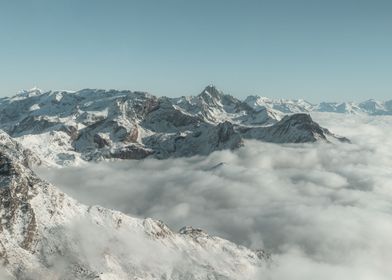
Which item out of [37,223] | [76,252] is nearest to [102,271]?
[76,252]

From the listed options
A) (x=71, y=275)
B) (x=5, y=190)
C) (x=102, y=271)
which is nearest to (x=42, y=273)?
(x=71, y=275)

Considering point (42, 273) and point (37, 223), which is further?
point (37, 223)

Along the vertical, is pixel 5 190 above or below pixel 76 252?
above

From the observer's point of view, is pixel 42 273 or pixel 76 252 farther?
pixel 76 252

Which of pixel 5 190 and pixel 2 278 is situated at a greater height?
pixel 5 190

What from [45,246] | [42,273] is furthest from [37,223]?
[42,273]

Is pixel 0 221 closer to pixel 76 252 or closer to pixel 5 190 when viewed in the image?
pixel 5 190

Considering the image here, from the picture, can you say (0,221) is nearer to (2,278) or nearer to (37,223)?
(37,223)
